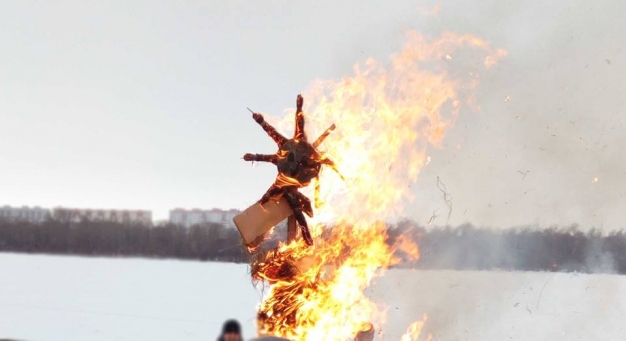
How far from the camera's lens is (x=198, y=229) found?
1778 cm

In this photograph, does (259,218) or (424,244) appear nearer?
(259,218)

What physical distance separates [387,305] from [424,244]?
1542mm

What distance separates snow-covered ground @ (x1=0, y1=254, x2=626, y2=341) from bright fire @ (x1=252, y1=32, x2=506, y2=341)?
181 cm

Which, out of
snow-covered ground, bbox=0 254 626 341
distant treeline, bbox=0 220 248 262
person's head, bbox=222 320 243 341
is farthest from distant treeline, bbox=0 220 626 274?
person's head, bbox=222 320 243 341

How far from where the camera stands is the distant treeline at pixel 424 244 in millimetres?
10992

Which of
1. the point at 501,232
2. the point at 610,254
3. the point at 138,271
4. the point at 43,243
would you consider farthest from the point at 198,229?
the point at 610,254

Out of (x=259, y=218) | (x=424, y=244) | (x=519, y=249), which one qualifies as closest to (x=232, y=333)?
(x=259, y=218)

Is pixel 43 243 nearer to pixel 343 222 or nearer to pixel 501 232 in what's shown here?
pixel 501 232

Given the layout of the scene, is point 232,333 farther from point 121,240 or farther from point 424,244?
point 121,240

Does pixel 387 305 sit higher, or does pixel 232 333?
pixel 232 333

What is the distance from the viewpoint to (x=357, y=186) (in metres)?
7.15

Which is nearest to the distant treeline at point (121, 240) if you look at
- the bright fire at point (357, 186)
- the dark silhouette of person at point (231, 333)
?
the bright fire at point (357, 186)

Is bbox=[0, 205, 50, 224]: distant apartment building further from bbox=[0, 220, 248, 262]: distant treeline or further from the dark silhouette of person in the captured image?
the dark silhouette of person

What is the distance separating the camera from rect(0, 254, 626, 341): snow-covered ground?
11688 millimetres
